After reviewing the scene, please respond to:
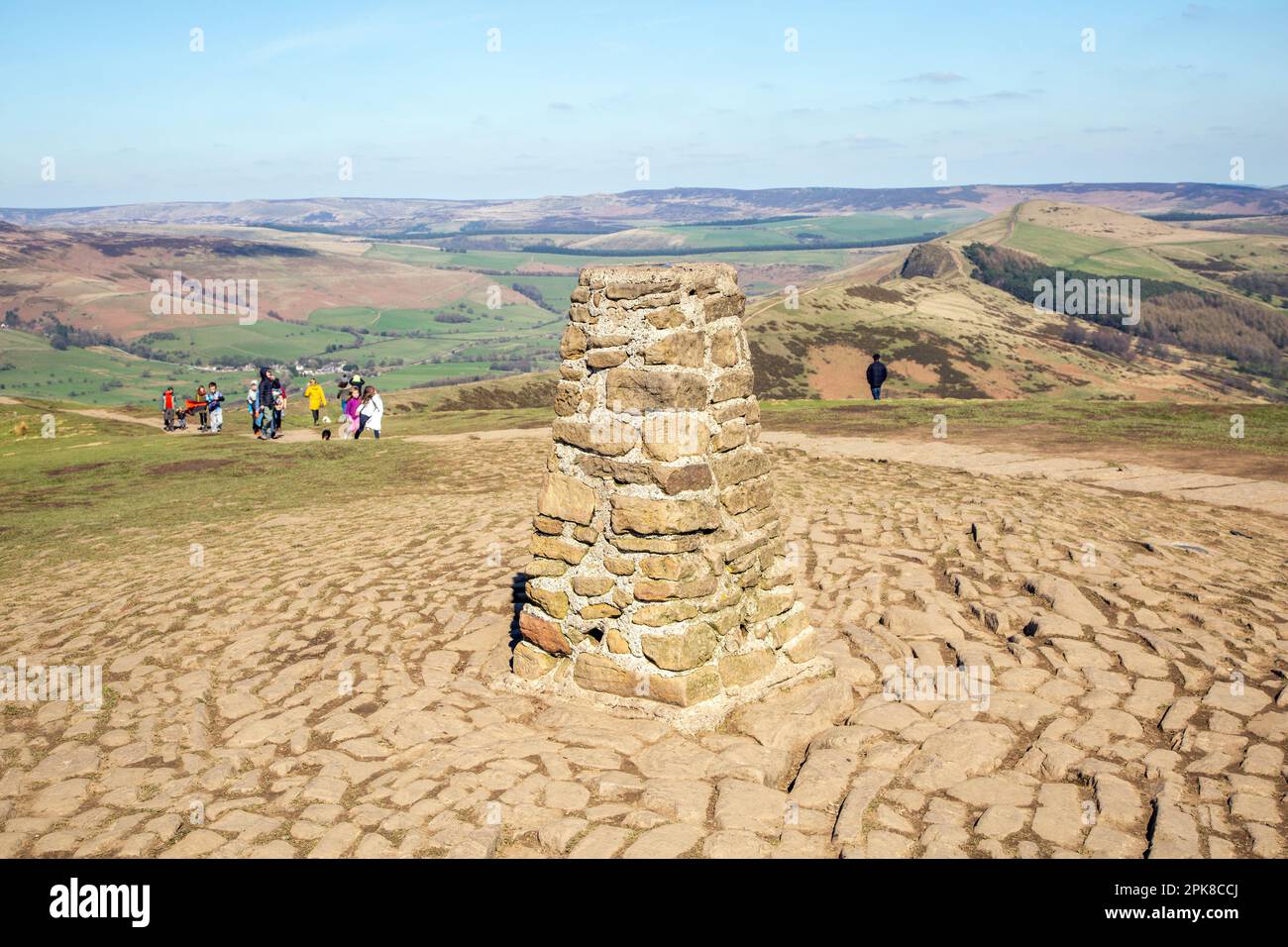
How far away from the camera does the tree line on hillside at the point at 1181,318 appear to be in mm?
109125

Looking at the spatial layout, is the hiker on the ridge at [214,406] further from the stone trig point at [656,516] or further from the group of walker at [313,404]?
the stone trig point at [656,516]

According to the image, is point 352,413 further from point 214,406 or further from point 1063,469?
point 1063,469

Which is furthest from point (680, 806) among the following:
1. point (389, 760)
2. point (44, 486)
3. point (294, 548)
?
point (44, 486)

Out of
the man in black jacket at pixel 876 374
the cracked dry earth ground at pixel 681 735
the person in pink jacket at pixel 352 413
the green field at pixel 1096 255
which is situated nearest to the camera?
the cracked dry earth ground at pixel 681 735

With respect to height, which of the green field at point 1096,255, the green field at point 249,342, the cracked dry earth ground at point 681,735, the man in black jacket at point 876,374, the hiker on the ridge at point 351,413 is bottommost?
the cracked dry earth ground at point 681,735

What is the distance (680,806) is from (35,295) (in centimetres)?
19726

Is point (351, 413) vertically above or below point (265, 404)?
below

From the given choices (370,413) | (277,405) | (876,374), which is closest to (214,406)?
(277,405)

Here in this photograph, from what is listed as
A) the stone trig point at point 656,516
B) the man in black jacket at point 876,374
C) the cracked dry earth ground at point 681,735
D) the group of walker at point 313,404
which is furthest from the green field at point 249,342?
the stone trig point at point 656,516

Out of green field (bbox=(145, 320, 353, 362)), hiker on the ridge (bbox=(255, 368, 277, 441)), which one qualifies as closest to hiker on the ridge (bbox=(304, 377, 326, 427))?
hiker on the ridge (bbox=(255, 368, 277, 441))

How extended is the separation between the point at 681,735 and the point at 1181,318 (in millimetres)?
137969

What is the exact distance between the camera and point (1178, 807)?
5.20m

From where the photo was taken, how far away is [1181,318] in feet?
401

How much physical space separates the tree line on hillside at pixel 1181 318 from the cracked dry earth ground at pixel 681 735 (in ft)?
350
